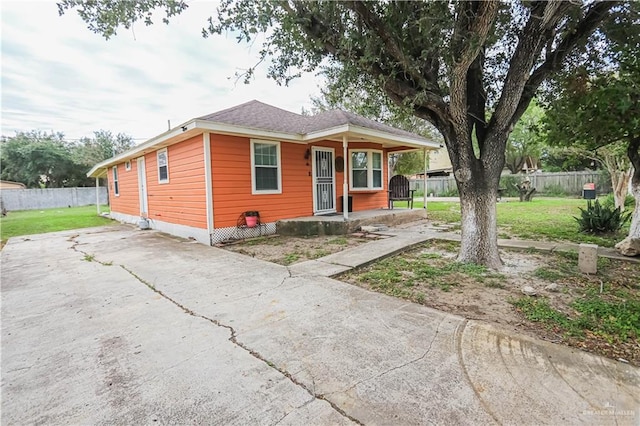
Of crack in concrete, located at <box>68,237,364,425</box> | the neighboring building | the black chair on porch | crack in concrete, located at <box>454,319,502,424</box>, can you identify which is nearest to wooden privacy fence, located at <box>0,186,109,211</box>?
the neighboring building

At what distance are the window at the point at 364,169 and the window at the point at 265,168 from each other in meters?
2.90

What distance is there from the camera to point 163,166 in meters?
8.89

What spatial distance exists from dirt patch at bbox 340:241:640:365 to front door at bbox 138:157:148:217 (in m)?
9.10

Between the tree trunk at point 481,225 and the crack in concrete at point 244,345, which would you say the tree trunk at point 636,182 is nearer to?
the tree trunk at point 481,225

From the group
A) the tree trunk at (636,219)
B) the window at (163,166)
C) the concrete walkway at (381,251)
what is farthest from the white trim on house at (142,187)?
the tree trunk at (636,219)

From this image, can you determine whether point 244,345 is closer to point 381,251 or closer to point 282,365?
point 282,365

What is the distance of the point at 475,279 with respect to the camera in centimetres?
390

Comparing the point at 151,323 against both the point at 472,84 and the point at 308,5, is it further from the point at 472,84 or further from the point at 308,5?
the point at 472,84

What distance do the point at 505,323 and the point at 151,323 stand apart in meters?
3.33

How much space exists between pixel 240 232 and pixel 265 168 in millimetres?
1765

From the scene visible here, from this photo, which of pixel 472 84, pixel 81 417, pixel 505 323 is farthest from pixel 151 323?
pixel 472 84

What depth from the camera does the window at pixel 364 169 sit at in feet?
32.4

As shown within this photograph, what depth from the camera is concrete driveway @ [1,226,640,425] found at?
1.63m

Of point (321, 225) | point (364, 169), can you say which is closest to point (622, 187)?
point (364, 169)
